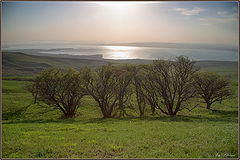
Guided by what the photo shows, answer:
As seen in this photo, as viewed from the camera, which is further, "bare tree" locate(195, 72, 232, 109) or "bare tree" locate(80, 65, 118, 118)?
"bare tree" locate(195, 72, 232, 109)

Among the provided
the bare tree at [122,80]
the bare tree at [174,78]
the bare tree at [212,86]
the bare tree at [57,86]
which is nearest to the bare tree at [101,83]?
the bare tree at [122,80]

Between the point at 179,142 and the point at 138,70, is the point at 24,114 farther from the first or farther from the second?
the point at 179,142

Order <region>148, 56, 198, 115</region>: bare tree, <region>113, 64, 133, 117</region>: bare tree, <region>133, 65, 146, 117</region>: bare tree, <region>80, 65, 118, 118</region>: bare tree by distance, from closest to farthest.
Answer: <region>148, 56, 198, 115</region>: bare tree → <region>80, 65, 118, 118</region>: bare tree → <region>113, 64, 133, 117</region>: bare tree → <region>133, 65, 146, 117</region>: bare tree

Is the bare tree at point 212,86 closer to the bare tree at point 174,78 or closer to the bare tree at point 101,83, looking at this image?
the bare tree at point 174,78

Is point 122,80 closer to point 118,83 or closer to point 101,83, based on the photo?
point 118,83

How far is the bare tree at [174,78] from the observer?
24.3 m

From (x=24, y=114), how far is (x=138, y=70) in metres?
22.7

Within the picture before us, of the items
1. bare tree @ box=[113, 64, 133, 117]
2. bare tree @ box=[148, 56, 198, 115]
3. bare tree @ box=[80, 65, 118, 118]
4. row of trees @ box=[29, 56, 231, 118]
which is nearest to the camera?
bare tree @ box=[148, 56, 198, 115]

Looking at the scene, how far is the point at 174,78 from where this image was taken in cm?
2553

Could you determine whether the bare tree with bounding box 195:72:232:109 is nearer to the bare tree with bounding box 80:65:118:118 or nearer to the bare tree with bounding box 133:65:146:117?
the bare tree with bounding box 133:65:146:117

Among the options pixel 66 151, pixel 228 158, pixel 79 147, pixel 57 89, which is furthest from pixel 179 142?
pixel 57 89

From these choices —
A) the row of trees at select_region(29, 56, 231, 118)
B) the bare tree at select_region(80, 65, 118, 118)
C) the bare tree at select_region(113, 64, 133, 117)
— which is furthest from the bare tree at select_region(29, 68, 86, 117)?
the bare tree at select_region(113, 64, 133, 117)

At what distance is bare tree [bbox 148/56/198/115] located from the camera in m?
24.3

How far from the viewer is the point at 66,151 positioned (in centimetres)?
859
